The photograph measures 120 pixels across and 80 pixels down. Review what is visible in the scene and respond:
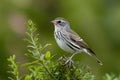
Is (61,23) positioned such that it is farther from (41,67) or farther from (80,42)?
(41,67)

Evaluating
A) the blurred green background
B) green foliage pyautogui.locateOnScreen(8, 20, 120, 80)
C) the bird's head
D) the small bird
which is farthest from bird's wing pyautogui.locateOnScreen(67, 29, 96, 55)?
the blurred green background

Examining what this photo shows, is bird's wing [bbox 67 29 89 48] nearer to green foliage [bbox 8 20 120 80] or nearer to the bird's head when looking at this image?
the bird's head

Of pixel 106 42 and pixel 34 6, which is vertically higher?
pixel 34 6

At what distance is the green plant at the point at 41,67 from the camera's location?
2793mm

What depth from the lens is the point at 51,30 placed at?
10.9 metres

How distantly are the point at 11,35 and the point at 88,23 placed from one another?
144 cm

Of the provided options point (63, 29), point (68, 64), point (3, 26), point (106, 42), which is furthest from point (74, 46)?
point (106, 42)

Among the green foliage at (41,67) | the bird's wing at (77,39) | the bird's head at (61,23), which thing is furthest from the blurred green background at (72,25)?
the green foliage at (41,67)

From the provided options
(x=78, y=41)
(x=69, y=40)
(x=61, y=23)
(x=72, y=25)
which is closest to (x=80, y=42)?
(x=78, y=41)

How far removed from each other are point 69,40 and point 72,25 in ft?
15.2

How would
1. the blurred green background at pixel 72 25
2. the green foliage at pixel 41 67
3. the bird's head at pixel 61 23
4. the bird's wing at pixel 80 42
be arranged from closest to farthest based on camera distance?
the green foliage at pixel 41 67 → the bird's wing at pixel 80 42 → the bird's head at pixel 61 23 → the blurred green background at pixel 72 25

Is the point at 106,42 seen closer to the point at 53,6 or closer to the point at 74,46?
the point at 53,6

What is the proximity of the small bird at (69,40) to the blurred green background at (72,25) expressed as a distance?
137 inches

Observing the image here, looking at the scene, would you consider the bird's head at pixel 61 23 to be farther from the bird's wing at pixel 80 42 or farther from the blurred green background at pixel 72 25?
the blurred green background at pixel 72 25
